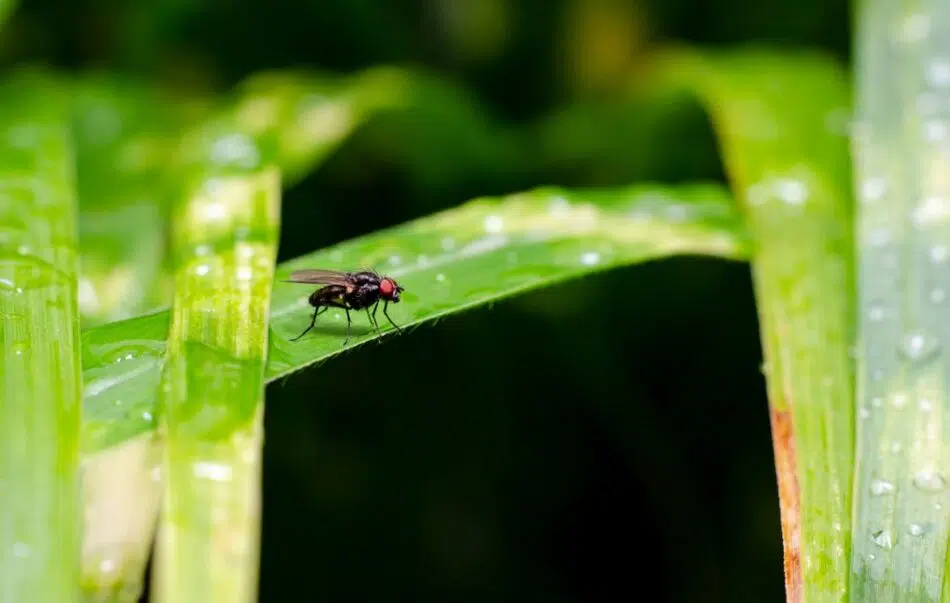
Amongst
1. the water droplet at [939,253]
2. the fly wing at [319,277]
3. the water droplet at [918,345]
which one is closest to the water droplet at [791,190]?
the water droplet at [939,253]

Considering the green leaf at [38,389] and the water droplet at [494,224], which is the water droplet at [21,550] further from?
the water droplet at [494,224]

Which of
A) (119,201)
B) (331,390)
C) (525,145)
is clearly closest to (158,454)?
(119,201)

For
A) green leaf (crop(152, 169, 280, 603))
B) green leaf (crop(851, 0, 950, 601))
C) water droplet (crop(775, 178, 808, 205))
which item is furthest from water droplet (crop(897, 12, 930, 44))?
green leaf (crop(152, 169, 280, 603))

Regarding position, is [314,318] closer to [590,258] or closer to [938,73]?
[590,258]

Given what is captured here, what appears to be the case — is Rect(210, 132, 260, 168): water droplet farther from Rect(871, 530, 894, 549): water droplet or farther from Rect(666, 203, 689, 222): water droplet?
Rect(871, 530, 894, 549): water droplet

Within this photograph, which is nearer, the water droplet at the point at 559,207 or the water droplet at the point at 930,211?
the water droplet at the point at 930,211

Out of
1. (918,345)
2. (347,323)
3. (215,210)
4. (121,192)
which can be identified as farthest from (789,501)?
(121,192)
